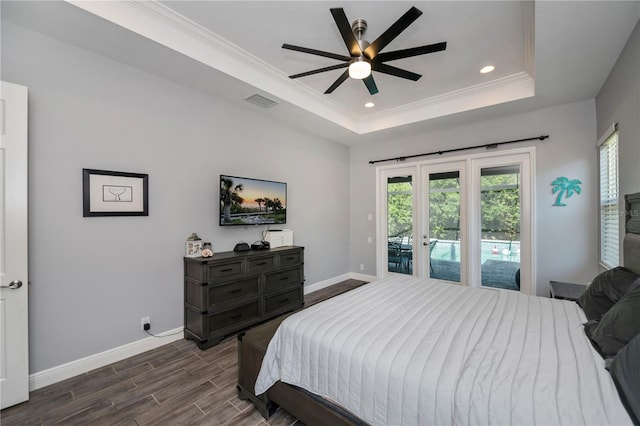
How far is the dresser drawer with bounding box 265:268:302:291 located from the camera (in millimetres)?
3457

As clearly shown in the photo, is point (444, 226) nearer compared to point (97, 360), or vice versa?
point (97, 360)

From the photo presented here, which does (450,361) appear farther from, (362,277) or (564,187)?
(362,277)

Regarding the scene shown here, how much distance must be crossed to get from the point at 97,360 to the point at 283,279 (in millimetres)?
1987

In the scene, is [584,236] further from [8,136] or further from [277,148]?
[8,136]

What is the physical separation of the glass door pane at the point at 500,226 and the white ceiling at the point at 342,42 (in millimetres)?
974

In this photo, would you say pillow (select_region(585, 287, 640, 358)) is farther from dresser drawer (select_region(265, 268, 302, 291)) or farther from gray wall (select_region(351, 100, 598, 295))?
dresser drawer (select_region(265, 268, 302, 291))

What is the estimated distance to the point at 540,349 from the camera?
4.58 ft

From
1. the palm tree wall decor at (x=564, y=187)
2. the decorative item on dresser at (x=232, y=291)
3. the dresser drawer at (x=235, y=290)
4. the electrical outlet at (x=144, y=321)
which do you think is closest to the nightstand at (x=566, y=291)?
the palm tree wall decor at (x=564, y=187)

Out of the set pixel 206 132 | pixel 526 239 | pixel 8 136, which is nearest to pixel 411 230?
pixel 526 239

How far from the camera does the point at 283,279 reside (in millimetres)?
3652

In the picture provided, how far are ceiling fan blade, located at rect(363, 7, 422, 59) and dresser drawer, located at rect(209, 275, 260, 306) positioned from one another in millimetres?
2642

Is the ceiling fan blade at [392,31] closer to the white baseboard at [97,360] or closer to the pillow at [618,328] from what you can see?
the pillow at [618,328]

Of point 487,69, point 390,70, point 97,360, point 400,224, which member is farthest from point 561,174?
point 97,360

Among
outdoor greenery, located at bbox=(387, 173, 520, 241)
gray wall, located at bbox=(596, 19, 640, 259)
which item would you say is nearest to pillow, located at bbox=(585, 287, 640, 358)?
gray wall, located at bbox=(596, 19, 640, 259)
